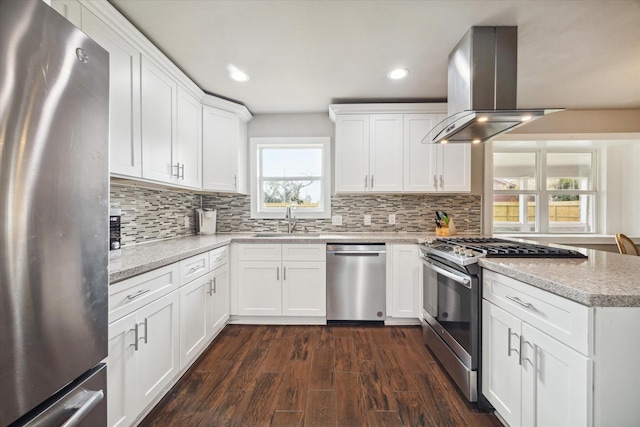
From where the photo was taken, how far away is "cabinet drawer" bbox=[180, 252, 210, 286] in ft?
5.83

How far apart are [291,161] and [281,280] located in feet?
4.93

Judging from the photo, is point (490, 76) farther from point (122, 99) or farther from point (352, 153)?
point (122, 99)

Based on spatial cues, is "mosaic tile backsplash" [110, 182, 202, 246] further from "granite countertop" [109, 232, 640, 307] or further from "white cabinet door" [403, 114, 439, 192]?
"white cabinet door" [403, 114, 439, 192]

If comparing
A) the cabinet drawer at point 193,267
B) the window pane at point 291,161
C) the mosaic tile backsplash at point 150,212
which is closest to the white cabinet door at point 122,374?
the cabinet drawer at point 193,267

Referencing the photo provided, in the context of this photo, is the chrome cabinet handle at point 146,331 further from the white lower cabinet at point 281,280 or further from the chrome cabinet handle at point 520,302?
the chrome cabinet handle at point 520,302

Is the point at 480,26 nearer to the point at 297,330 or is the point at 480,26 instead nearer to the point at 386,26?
the point at 386,26

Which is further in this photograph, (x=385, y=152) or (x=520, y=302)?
(x=385, y=152)

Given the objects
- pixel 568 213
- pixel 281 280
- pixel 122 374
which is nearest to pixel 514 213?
pixel 568 213

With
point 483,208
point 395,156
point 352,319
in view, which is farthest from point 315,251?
point 483,208

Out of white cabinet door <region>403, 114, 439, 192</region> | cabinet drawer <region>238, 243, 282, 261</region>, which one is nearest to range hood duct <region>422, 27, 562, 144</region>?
white cabinet door <region>403, 114, 439, 192</region>

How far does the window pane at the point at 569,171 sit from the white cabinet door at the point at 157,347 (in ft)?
15.8

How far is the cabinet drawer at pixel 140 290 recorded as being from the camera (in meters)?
1.19

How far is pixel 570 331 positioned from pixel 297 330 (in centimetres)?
210

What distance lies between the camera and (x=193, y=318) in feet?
6.28
